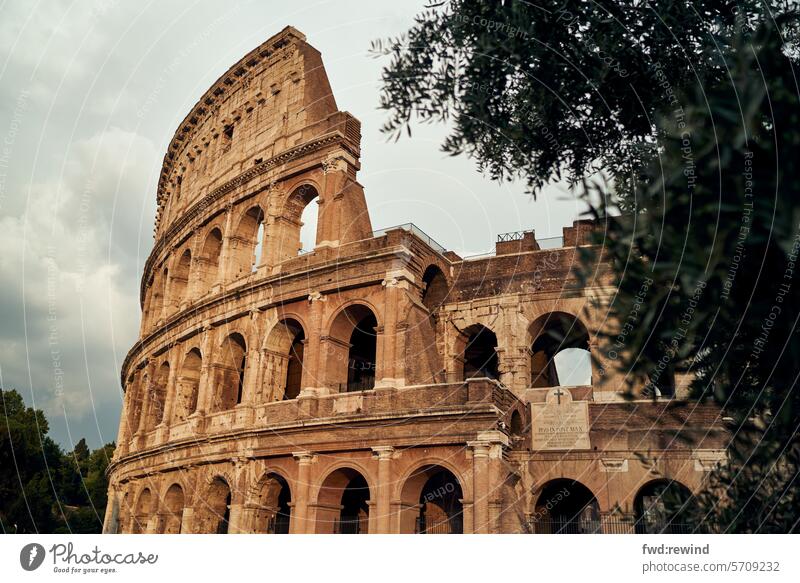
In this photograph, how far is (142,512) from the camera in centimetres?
2442

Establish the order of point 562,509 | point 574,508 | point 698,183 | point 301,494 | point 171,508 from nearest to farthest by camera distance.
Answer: point 698,183, point 301,494, point 562,509, point 574,508, point 171,508

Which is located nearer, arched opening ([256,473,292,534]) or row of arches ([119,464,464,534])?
row of arches ([119,464,464,534])

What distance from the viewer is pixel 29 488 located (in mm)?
28547

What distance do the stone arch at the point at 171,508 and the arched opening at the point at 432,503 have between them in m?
8.33

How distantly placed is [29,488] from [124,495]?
5.56m

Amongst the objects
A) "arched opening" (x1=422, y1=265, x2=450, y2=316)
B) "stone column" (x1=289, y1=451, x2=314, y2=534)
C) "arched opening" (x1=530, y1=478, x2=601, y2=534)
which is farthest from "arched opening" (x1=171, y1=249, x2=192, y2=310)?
"arched opening" (x1=530, y1=478, x2=601, y2=534)

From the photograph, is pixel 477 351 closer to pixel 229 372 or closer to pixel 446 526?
pixel 446 526

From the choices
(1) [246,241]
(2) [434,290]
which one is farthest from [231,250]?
(2) [434,290]

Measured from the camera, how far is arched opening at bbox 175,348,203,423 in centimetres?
2381

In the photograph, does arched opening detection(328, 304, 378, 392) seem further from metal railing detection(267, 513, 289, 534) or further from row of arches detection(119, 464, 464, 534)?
metal railing detection(267, 513, 289, 534)

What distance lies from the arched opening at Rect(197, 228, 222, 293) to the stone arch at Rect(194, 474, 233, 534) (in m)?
7.46

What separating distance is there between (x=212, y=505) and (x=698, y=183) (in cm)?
1858

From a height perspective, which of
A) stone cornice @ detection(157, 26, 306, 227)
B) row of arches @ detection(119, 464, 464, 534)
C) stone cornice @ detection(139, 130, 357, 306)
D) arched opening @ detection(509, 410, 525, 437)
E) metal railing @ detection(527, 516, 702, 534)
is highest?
stone cornice @ detection(157, 26, 306, 227)
